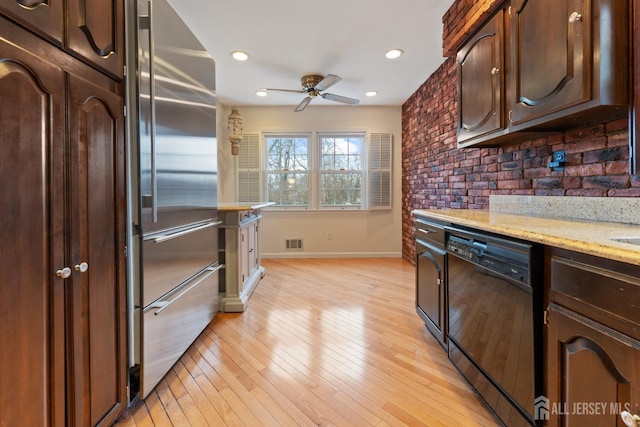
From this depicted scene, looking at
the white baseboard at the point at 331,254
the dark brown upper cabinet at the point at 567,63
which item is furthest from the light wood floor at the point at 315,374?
the white baseboard at the point at 331,254

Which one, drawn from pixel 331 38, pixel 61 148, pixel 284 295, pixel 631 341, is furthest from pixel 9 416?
pixel 331 38

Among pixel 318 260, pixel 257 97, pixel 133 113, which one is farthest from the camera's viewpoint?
pixel 318 260

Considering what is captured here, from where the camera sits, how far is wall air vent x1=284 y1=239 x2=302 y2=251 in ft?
15.8

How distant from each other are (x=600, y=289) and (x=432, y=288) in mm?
1169

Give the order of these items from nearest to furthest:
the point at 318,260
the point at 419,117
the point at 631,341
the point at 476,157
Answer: the point at 631,341 → the point at 476,157 → the point at 419,117 → the point at 318,260

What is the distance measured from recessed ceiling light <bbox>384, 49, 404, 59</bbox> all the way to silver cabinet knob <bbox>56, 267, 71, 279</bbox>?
319 cm

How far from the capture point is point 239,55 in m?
2.98

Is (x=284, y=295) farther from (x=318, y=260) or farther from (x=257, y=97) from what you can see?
(x=257, y=97)

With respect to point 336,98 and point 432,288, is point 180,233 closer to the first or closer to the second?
point 432,288

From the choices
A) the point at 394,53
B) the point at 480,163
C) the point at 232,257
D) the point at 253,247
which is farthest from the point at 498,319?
the point at 394,53

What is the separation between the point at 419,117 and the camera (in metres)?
4.00

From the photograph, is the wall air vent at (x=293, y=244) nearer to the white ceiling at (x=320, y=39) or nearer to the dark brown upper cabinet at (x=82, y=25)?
the white ceiling at (x=320, y=39)

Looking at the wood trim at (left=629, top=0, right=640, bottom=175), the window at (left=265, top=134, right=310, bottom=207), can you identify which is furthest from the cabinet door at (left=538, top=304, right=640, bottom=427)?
the window at (left=265, top=134, right=310, bottom=207)

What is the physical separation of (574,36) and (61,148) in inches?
82.6
